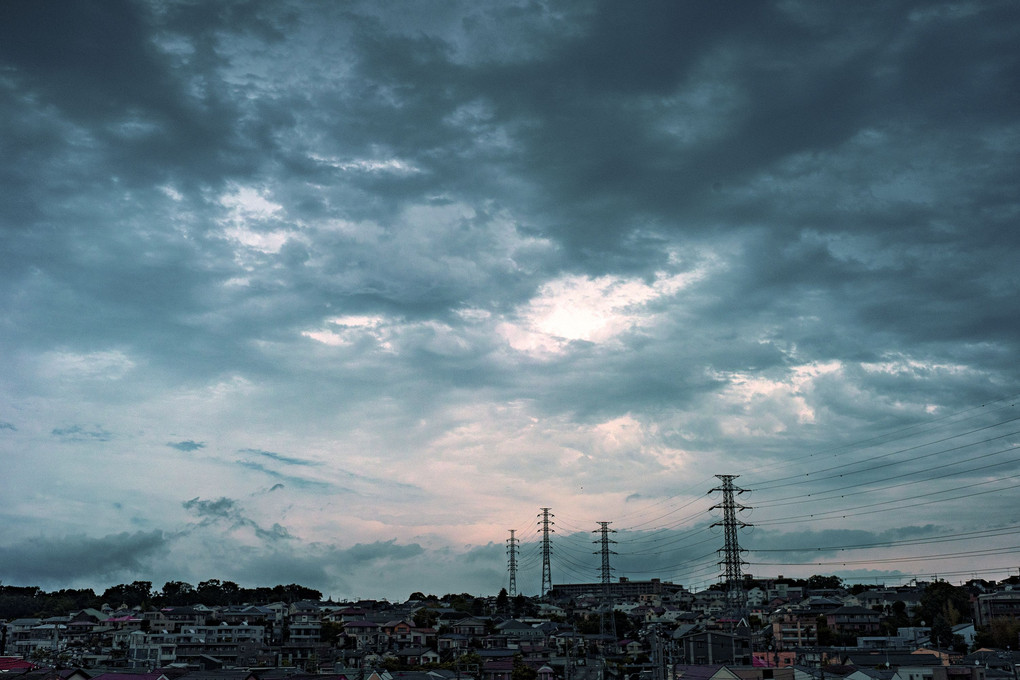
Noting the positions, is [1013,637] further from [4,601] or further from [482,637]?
[4,601]

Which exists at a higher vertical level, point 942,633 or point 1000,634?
point 1000,634

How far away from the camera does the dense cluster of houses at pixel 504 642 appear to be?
302 ft

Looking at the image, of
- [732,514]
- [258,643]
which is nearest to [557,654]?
[732,514]

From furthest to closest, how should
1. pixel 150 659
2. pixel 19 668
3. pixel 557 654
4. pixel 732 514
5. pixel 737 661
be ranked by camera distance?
pixel 557 654, pixel 150 659, pixel 732 514, pixel 737 661, pixel 19 668

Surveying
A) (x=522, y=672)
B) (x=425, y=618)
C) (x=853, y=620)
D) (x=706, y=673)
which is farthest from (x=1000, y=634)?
(x=425, y=618)

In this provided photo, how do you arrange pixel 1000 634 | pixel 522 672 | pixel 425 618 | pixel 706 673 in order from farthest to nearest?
1. pixel 425 618
2. pixel 1000 634
3. pixel 522 672
4. pixel 706 673

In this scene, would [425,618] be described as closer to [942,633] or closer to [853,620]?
[853,620]

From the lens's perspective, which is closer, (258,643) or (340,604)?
(258,643)

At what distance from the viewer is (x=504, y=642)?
146500 mm

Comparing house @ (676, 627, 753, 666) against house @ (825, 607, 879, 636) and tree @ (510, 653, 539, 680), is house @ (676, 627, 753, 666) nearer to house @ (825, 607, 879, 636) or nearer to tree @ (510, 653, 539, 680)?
tree @ (510, 653, 539, 680)

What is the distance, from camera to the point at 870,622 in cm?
14525

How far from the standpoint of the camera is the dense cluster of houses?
9219 cm

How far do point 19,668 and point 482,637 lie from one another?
321 feet

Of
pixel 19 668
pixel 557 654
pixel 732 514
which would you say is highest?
pixel 732 514
